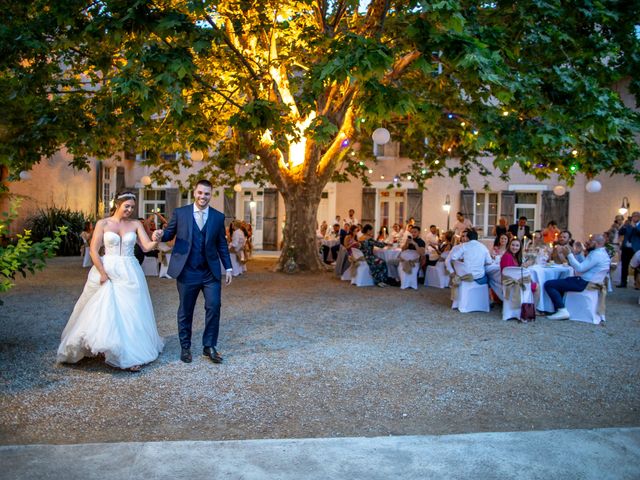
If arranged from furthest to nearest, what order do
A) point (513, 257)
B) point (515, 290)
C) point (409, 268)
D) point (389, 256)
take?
point (389, 256) → point (409, 268) → point (513, 257) → point (515, 290)

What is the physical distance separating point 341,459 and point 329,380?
6.18 feet

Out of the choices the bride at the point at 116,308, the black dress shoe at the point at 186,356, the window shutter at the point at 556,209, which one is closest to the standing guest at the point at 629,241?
the window shutter at the point at 556,209

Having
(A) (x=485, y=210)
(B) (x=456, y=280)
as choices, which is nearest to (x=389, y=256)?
(B) (x=456, y=280)

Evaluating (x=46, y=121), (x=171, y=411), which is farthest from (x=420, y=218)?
(x=171, y=411)

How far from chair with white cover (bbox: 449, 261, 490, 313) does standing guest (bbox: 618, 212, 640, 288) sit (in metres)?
5.23

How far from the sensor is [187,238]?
5.45 metres

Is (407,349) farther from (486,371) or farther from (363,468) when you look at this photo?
(363,468)

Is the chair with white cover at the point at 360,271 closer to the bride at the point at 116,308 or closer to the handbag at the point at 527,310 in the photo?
the handbag at the point at 527,310

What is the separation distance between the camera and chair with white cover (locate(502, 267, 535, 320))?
834 centimetres

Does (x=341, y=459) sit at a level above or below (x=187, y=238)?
below

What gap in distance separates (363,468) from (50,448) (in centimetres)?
174

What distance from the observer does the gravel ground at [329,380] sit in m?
3.99

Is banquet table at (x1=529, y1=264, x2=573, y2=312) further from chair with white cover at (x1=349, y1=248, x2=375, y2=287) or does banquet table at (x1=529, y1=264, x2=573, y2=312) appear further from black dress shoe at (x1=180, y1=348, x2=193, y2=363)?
black dress shoe at (x1=180, y1=348, x2=193, y2=363)

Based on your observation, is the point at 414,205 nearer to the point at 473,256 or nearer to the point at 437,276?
the point at 437,276
